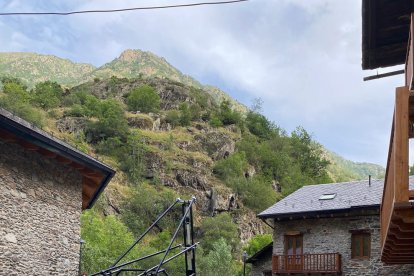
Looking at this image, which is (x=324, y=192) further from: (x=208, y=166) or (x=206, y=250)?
(x=208, y=166)

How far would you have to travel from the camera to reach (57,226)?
11406 millimetres

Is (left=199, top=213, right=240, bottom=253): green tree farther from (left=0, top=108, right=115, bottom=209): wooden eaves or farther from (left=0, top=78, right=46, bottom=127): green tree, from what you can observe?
(left=0, top=108, right=115, bottom=209): wooden eaves

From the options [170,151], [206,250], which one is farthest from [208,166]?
[206,250]

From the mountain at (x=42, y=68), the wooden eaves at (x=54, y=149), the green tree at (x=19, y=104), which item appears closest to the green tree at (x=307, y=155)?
the green tree at (x=19, y=104)

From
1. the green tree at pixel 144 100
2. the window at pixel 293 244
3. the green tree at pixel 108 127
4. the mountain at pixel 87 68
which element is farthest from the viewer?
the mountain at pixel 87 68

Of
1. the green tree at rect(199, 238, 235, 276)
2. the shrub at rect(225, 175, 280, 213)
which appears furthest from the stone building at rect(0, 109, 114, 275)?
the shrub at rect(225, 175, 280, 213)

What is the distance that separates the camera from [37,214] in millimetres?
10805

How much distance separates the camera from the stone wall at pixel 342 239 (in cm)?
2092

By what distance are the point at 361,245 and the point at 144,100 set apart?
186ft

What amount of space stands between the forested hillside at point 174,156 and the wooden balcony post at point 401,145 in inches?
1118

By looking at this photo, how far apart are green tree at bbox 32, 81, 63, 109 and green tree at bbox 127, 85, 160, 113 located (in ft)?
32.0

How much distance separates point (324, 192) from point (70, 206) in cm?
1497

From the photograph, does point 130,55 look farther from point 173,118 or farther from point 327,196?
point 327,196

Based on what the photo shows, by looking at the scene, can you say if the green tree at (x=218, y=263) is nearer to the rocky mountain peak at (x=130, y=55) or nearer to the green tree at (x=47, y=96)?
the green tree at (x=47, y=96)
